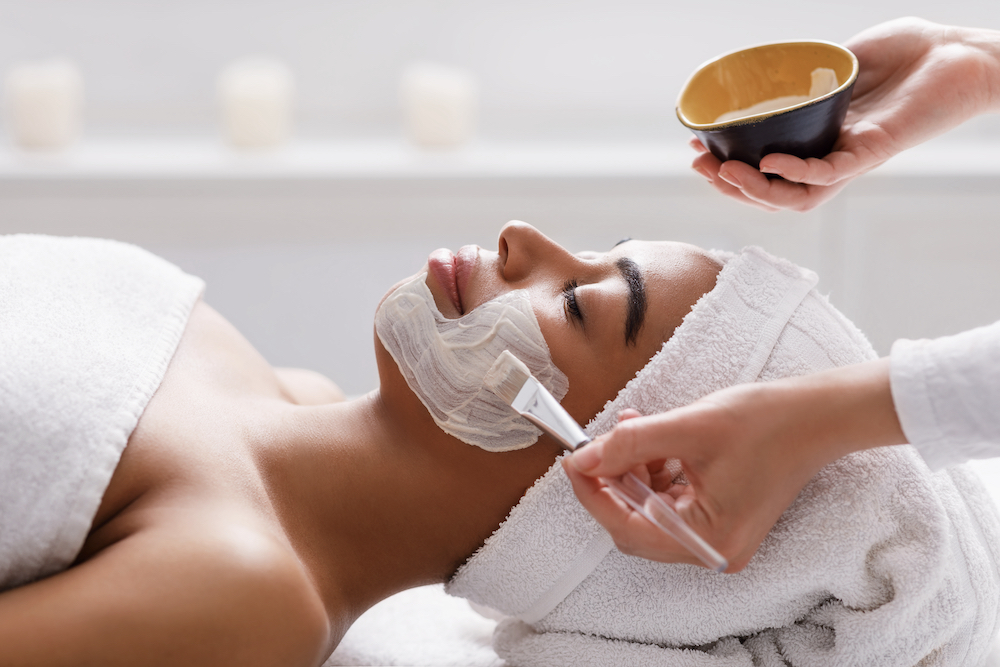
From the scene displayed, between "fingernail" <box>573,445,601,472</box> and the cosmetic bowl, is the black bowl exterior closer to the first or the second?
the cosmetic bowl

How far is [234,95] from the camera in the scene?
2135mm

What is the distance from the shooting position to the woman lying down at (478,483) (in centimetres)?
82

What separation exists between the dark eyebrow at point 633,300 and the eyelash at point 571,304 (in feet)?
0.17

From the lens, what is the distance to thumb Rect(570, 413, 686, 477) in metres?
0.72

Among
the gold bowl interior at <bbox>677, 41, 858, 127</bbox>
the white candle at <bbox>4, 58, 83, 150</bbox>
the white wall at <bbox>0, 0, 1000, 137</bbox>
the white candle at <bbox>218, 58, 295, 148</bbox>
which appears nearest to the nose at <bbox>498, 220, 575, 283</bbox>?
the gold bowl interior at <bbox>677, 41, 858, 127</bbox>

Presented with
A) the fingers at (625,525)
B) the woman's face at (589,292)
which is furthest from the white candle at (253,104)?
the fingers at (625,525)

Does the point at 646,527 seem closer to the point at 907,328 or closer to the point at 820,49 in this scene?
the point at 820,49

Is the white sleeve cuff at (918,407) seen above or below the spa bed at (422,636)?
above

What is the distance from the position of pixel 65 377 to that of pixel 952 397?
834 mm

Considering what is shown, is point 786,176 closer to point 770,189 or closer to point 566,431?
point 770,189

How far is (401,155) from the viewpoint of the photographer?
7.22ft

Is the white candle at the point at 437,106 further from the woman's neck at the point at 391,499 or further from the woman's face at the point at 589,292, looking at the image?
the woman's neck at the point at 391,499

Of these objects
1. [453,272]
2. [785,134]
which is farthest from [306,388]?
[785,134]

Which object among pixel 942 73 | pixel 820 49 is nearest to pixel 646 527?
pixel 820 49
